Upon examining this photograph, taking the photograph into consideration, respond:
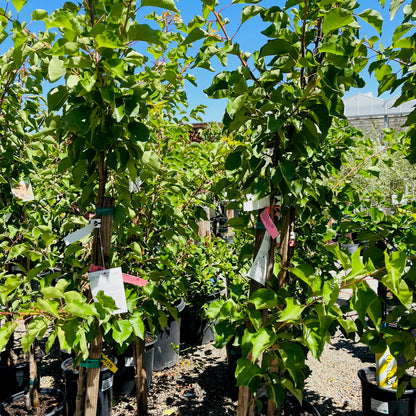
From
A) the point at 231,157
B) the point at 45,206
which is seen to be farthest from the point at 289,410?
the point at 45,206

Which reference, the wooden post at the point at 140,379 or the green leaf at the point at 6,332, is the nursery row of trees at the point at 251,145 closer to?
the green leaf at the point at 6,332

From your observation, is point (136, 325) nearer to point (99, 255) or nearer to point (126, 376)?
point (99, 255)

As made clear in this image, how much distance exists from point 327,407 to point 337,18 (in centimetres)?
→ 281

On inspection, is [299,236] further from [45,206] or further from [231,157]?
[45,206]

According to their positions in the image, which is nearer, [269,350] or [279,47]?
[279,47]

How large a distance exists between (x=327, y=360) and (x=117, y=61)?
143 inches

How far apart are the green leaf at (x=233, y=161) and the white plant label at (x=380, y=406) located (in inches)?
74.7

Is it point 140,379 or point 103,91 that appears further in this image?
point 140,379

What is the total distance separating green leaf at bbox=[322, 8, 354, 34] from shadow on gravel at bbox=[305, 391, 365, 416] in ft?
8.92

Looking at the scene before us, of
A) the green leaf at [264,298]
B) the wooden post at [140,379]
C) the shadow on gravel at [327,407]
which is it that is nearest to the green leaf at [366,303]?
the green leaf at [264,298]

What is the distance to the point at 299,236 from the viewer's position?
5.81ft

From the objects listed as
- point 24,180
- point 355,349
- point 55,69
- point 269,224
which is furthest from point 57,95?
point 355,349

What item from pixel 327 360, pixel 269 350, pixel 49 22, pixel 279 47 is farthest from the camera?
pixel 327 360

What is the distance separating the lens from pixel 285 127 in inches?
49.9
